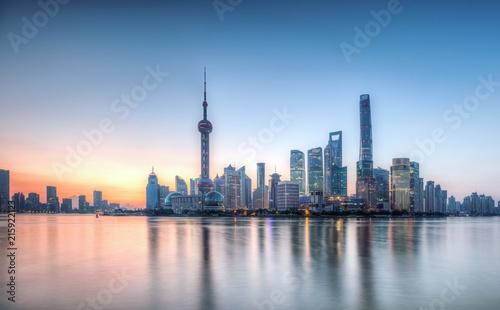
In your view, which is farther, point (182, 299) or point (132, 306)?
point (182, 299)

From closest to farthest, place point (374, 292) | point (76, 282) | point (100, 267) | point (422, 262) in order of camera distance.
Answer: point (374, 292)
point (76, 282)
point (100, 267)
point (422, 262)

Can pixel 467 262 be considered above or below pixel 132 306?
below

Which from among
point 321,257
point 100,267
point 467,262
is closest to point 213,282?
point 100,267

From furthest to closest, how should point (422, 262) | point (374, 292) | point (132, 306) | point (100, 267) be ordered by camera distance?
point (422, 262)
point (100, 267)
point (374, 292)
point (132, 306)

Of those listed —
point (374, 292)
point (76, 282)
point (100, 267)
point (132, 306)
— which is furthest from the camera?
point (100, 267)

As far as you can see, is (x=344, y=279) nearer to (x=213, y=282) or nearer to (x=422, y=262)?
(x=213, y=282)

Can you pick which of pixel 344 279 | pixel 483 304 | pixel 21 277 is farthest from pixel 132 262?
pixel 483 304

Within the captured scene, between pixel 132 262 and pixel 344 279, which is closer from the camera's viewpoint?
pixel 344 279

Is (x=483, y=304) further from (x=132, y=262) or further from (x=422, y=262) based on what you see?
(x=132, y=262)

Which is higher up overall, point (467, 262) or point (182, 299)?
point (182, 299)
